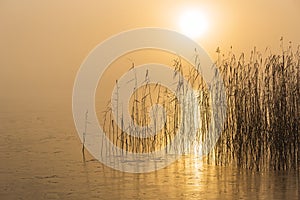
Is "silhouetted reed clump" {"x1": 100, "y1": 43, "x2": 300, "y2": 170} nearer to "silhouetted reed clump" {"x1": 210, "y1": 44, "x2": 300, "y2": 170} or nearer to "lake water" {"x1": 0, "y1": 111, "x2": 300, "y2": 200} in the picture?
"silhouetted reed clump" {"x1": 210, "y1": 44, "x2": 300, "y2": 170}

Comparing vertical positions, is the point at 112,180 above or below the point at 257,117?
below

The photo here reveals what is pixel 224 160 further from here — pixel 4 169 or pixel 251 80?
pixel 4 169

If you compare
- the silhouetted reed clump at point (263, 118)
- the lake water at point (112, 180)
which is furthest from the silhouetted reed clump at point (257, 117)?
the lake water at point (112, 180)

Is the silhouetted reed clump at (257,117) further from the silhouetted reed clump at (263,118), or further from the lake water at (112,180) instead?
the lake water at (112,180)

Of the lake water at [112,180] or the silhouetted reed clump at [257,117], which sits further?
the silhouetted reed clump at [257,117]

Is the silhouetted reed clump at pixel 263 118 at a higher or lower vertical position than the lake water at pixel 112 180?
higher

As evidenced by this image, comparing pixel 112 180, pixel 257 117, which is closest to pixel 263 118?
pixel 257 117

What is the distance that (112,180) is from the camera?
4344mm

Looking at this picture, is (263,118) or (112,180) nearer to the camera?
(112,180)

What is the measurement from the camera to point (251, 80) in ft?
15.7

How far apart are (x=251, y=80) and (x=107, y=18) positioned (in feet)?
15.5

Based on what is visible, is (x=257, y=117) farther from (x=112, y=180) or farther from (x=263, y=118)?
(x=112, y=180)

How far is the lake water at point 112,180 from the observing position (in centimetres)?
396

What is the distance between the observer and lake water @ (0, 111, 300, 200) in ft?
13.0
